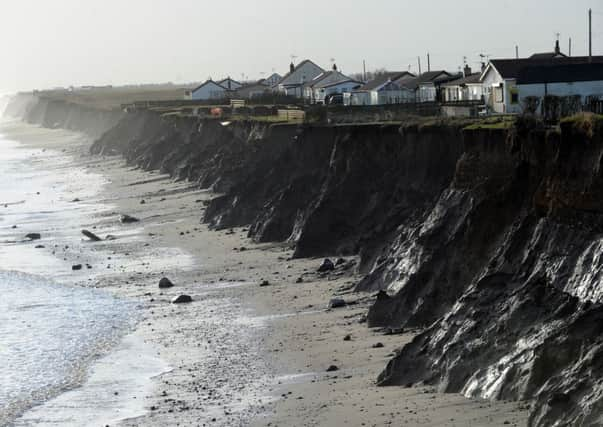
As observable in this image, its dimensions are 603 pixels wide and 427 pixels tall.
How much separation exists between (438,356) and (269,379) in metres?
4.51

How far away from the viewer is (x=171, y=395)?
972 inches

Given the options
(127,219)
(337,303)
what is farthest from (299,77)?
(337,303)

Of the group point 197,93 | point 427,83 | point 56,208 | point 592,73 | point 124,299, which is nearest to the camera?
point 124,299

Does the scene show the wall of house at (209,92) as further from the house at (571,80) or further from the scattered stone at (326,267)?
the scattered stone at (326,267)

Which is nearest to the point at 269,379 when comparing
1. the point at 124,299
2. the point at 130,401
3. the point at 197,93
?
the point at 130,401

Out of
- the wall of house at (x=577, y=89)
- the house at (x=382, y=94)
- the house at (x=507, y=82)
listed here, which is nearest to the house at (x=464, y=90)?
the house at (x=507, y=82)

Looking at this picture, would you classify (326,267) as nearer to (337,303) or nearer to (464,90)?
(337,303)

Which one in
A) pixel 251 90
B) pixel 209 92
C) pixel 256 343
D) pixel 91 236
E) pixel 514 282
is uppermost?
pixel 251 90

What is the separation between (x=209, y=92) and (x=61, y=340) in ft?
336

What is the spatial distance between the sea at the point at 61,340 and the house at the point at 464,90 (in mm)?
22740

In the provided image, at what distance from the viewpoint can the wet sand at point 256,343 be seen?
2173 centimetres

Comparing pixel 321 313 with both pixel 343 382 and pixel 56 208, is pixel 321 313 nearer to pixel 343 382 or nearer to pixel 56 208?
pixel 343 382

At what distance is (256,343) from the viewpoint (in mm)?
28891

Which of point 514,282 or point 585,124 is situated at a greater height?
point 585,124
